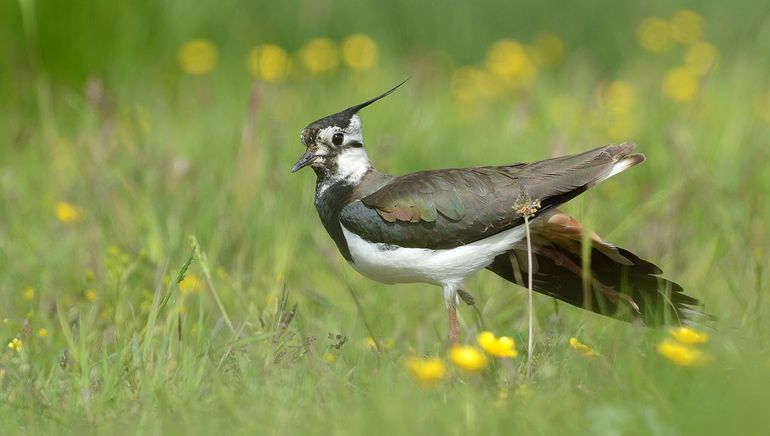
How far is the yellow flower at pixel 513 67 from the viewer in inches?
318

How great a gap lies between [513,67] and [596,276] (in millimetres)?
3780

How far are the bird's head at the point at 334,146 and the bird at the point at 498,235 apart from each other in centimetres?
9

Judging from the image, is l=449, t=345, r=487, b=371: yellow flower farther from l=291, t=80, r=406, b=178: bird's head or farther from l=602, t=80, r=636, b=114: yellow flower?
l=602, t=80, r=636, b=114: yellow flower

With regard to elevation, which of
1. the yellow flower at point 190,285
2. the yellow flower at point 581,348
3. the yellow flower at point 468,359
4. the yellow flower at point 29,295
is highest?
the yellow flower at point 468,359

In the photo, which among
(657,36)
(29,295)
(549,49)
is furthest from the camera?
(549,49)

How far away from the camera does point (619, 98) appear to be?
7.43 metres

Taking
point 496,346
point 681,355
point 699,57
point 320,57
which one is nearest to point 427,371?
point 496,346

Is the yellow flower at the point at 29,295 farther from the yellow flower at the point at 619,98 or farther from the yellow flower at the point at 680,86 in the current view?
the yellow flower at the point at 680,86

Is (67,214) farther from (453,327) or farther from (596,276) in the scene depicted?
(596,276)

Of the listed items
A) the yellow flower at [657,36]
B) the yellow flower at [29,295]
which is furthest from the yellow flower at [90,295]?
the yellow flower at [657,36]

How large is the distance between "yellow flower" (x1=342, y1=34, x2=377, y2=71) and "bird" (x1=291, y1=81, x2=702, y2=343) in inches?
136

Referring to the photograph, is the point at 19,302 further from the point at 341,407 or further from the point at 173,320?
the point at 341,407

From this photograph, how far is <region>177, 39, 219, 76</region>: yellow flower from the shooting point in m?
8.00

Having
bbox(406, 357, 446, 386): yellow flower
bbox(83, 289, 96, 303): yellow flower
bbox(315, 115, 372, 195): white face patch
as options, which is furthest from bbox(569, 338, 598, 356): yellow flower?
bbox(83, 289, 96, 303): yellow flower
